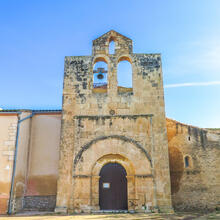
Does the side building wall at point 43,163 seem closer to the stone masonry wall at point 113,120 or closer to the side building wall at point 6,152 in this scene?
the side building wall at point 6,152

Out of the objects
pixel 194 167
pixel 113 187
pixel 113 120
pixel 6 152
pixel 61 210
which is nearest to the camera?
pixel 61 210

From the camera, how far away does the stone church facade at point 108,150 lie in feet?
30.8

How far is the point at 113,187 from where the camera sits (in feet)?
31.9

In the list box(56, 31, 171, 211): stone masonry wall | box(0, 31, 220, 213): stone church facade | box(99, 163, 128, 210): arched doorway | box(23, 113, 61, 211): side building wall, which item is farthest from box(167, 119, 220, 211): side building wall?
box(23, 113, 61, 211): side building wall

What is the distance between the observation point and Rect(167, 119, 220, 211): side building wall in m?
11.0

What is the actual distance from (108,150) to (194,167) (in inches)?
174

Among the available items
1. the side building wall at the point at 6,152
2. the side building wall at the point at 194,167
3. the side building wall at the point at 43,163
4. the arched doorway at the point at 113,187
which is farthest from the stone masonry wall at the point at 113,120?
the side building wall at the point at 194,167

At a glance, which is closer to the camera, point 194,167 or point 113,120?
point 113,120

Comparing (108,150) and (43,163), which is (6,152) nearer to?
(43,163)

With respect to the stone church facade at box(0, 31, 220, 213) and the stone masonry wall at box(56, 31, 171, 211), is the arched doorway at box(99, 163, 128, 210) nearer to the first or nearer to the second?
the stone church facade at box(0, 31, 220, 213)

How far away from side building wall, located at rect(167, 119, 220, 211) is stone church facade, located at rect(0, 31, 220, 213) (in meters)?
0.04

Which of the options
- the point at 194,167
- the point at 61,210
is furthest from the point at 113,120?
the point at 194,167

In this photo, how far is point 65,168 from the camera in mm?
9648

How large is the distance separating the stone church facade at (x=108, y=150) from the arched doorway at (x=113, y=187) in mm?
37
